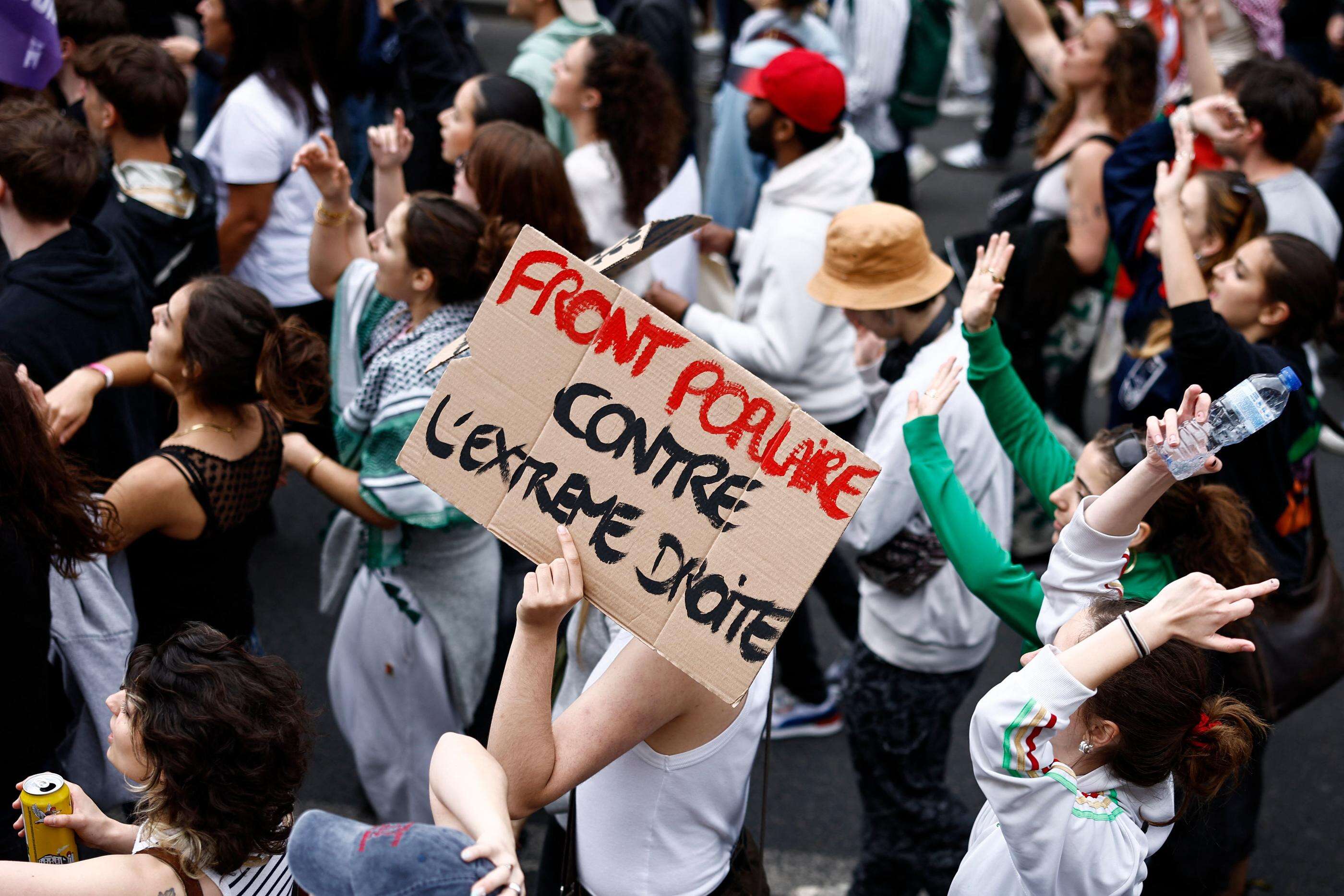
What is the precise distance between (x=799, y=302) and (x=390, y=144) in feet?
4.37

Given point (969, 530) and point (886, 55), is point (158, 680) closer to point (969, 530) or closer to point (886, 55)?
point (969, 530)

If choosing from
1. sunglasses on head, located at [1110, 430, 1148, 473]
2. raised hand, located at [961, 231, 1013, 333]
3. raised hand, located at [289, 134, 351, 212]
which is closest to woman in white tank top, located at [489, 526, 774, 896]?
sunglasses on head, located at [1110, 430, 1148, 473]

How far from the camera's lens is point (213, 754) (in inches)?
68.7

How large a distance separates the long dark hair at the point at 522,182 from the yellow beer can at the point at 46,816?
6.35 ft

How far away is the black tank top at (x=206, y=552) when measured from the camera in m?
2.60

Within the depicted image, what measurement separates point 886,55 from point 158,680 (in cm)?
521

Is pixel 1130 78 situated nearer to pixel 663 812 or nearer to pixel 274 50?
pixel 274 50

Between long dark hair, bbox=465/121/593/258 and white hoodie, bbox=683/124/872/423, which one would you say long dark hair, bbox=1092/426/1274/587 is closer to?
white hoodie, bbox=683/124/872/423

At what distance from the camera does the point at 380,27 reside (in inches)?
207

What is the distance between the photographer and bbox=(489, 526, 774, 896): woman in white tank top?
5.73 ft

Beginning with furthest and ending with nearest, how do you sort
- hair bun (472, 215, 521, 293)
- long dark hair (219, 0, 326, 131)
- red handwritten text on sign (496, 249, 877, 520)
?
long dark hair (219, 0, 326, 131)
hair bun (472, 215, 521, 293)
red handwritten text on sign (496, 249, 877, 520)

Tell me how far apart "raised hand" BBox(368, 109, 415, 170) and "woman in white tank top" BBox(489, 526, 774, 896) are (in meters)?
2.07

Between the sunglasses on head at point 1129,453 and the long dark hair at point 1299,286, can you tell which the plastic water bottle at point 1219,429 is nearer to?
the sunglasses on head at point 1129,453

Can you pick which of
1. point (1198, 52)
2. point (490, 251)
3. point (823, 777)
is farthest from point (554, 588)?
point (1198, 52)
